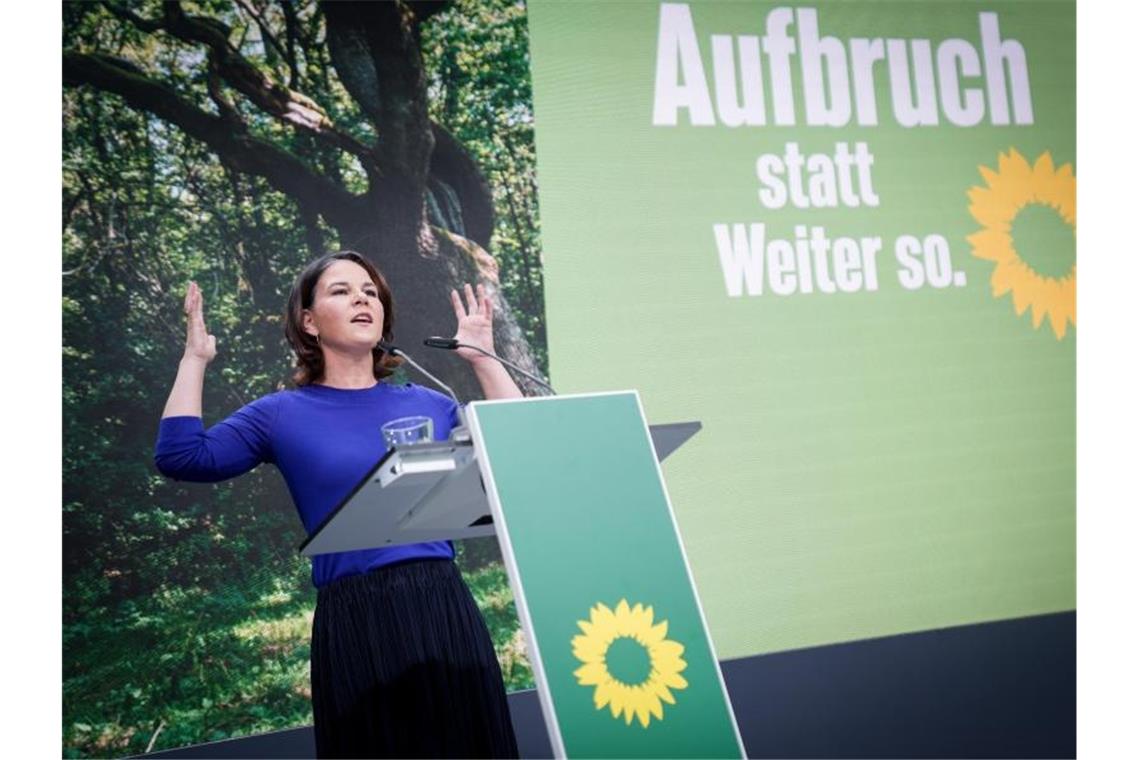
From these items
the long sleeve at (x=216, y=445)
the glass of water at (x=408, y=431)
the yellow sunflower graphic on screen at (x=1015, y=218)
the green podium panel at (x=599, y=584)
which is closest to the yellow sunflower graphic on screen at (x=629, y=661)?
the green podium panel at (x=599, y=584)

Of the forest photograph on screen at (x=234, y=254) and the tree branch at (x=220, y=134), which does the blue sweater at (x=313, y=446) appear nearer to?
the forest photograph on screen at (x=234, y=254)

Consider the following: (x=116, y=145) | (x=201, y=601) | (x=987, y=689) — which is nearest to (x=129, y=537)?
(x=201, y=601)

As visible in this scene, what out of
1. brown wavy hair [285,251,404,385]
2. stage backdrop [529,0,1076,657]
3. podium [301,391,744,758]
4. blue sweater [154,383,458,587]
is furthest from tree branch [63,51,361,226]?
podium [301,391,744,758]

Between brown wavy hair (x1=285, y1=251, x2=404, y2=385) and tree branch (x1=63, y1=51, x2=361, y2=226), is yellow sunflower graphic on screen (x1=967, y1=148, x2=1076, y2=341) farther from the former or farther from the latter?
brown wavy hair (x1=285, y1=251, x2=404, y2=385)

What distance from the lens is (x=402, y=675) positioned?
211cm

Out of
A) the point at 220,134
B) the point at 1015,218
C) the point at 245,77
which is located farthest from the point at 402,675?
the point at 1015,218

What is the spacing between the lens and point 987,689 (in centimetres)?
416

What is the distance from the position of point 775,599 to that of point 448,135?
198cm

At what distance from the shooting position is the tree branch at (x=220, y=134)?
12.5ft

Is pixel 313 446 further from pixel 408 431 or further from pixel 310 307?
pixel 408 431

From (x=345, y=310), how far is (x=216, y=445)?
1.14ft

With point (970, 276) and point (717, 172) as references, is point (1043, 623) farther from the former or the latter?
point (717, 172)

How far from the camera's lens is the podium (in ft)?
5.74

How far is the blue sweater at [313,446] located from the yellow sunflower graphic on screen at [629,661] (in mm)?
523
